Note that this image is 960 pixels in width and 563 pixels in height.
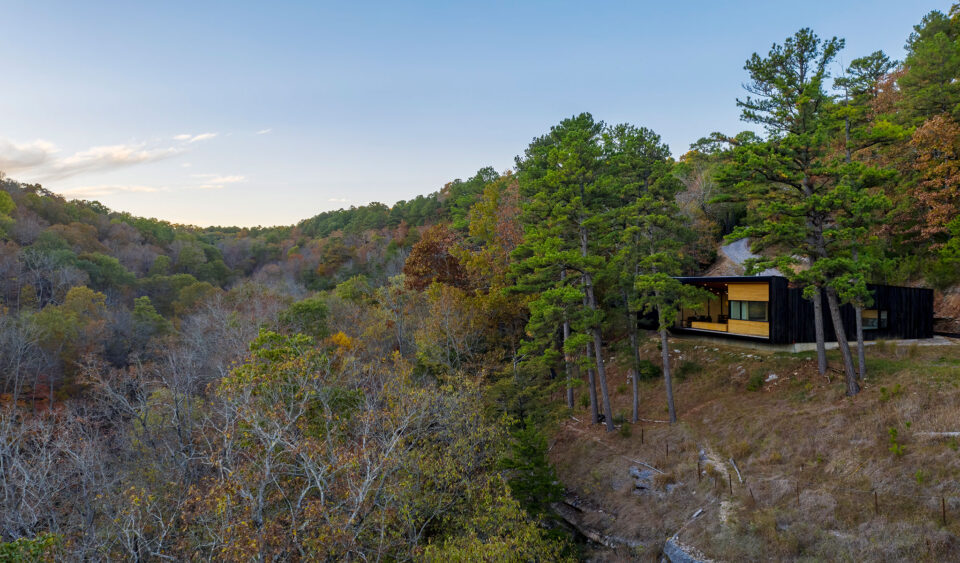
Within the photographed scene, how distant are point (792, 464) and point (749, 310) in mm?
10872

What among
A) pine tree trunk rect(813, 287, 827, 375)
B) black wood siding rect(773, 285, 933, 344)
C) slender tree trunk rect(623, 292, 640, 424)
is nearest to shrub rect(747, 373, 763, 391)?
pine tree trunk rect(813, 287, 827, 375)

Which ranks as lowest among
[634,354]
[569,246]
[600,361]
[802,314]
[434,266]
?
[600,361]

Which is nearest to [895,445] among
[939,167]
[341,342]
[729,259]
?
[939,167]

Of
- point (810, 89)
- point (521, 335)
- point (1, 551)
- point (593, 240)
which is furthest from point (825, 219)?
point (1, 551)

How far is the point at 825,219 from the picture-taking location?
16.5 m

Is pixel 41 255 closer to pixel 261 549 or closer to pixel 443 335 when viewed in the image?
pixel 443 335

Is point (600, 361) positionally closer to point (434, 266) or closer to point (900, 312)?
point (434, 266)

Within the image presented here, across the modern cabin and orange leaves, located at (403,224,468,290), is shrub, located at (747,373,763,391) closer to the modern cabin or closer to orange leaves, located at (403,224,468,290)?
the modern cabin

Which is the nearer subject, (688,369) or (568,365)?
(568,365)

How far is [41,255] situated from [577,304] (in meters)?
42.5

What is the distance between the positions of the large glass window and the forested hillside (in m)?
2.34

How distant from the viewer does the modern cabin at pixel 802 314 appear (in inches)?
793

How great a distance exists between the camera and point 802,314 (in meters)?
20.3

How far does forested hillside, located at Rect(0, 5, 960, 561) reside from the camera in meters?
10.8
